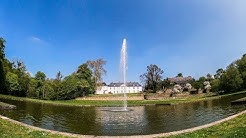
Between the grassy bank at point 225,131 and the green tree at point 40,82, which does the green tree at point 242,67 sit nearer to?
the green tree at point 40,82

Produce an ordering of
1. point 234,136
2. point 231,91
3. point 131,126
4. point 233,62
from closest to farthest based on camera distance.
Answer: point 234,136 < point 131,126 < point 231,91 < point 233,62

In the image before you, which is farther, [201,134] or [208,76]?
[208,76]

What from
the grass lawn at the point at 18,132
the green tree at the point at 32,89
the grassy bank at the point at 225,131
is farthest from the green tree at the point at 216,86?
the grass lawn at the point at 18,132

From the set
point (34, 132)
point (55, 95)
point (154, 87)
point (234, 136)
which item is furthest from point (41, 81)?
point (234, 136)

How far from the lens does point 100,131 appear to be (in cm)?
3522

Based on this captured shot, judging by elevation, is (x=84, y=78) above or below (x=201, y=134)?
above

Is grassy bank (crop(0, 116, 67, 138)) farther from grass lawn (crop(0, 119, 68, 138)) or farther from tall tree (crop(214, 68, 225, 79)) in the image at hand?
tall tree (crop(214, 68, 225, 79))

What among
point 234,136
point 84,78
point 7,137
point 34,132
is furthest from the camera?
point 84,78

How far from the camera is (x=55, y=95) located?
129 meters

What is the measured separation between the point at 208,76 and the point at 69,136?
14960 centimetres

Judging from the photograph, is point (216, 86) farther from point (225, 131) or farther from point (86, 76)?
point (225, 131)

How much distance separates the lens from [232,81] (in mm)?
111438

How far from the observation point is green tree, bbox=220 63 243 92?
111m

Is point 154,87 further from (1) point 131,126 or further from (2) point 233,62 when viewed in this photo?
(1) point 131,126
